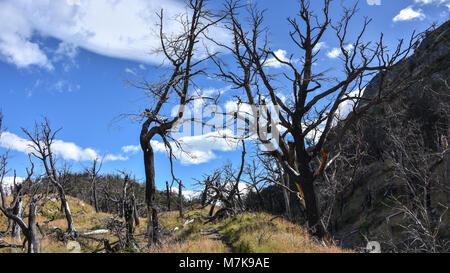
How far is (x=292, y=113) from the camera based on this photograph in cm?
940

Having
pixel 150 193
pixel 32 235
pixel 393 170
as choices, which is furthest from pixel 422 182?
pixel 32 235

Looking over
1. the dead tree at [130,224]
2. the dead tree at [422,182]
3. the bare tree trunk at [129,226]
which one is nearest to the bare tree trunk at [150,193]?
the dead tree at [130,224]

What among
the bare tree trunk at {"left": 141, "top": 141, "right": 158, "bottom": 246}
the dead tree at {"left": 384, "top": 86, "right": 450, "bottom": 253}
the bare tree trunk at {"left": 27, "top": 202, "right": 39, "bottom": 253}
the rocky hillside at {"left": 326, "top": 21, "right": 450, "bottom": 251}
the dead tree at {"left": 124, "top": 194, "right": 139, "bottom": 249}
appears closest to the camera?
the bare tree trunk at {"left": 141, "top": 141, "right": 158, "bottom": 246}

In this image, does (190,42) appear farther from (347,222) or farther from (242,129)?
(347,222)

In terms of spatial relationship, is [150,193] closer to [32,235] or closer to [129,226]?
[129,226]

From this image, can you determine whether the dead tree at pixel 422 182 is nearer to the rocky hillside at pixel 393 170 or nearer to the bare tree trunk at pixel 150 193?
the rocky hillside at pixel 393 170

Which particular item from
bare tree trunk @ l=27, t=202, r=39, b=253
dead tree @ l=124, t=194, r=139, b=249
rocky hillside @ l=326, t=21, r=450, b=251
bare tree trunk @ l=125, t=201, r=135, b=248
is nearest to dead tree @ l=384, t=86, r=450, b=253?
rocky hillside @ l=326, t=21, r=450, b=251

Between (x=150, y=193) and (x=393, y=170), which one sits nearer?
(x=150, y=193)

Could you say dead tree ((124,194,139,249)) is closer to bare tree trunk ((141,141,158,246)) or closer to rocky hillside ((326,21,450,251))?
bare tree trunk ((141,141,158,246))

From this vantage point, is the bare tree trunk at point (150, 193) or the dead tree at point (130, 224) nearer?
the bare tree trunk at point (150, 193)

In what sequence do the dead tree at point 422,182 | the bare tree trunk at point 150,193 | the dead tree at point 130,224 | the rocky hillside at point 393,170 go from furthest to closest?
the rocky hillside at point 393,170
the dead tree at point 422,182
the dead tree at point 130,224
the bare tree trunk at point 150,193

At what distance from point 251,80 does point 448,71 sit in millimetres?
35524

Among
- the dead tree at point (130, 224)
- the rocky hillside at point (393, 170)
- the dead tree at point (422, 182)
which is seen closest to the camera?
the dead tree at point (130, 224)
